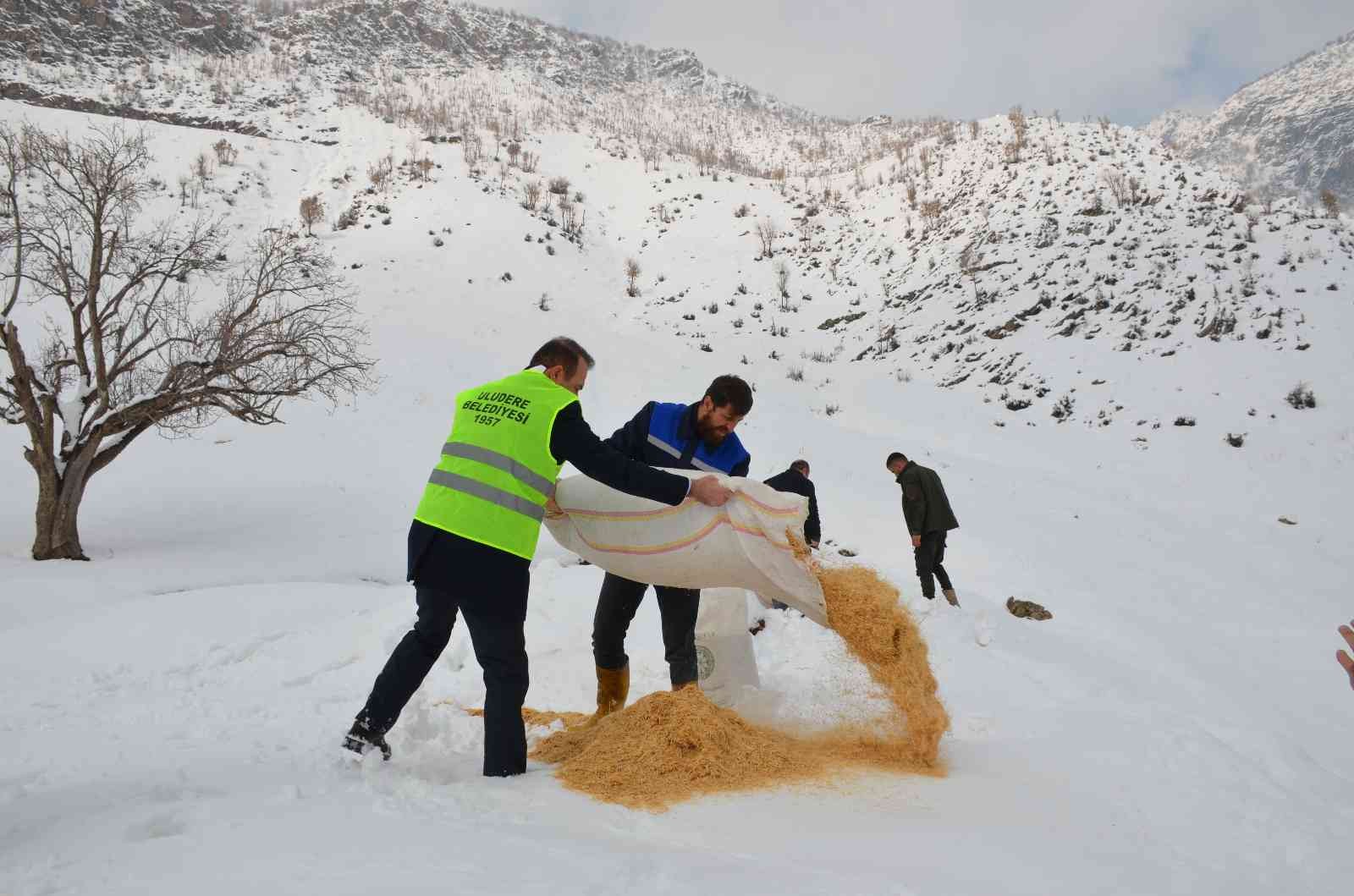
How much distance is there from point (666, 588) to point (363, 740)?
1.58 m

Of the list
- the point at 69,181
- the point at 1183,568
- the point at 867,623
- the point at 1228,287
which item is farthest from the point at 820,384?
the point at 69,181

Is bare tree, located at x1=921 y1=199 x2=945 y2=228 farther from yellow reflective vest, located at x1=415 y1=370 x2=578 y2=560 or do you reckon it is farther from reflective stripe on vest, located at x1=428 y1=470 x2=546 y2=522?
reflective stripe on vest, located at x1=428 y1=470 x2=546 y2=522

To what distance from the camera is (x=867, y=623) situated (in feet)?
10.0

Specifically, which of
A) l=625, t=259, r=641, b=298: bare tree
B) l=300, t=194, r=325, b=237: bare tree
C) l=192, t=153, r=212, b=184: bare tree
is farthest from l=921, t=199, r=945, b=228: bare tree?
l=192, t=153, r=212, b=184: bare tree

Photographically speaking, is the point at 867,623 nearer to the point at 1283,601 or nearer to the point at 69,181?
the point at 1283,601

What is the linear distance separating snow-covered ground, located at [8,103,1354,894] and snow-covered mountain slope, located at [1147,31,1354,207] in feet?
202

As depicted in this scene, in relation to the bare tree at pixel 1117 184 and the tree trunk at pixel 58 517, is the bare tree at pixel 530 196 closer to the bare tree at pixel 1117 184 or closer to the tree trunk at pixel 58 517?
the bare tree at pixel 1117 184

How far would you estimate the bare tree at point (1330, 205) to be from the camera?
52.0 feet

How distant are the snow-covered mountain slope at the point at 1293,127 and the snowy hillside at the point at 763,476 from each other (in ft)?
173

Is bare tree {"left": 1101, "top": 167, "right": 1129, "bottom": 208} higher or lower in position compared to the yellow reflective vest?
higher

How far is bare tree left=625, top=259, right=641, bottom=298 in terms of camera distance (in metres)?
23.8

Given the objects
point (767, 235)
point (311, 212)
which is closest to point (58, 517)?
point (311, 212)

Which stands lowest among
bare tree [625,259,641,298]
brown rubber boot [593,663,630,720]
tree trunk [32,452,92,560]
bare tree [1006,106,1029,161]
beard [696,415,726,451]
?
tree trunk [32,452,92,560]

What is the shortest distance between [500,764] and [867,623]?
1659 millimetres
